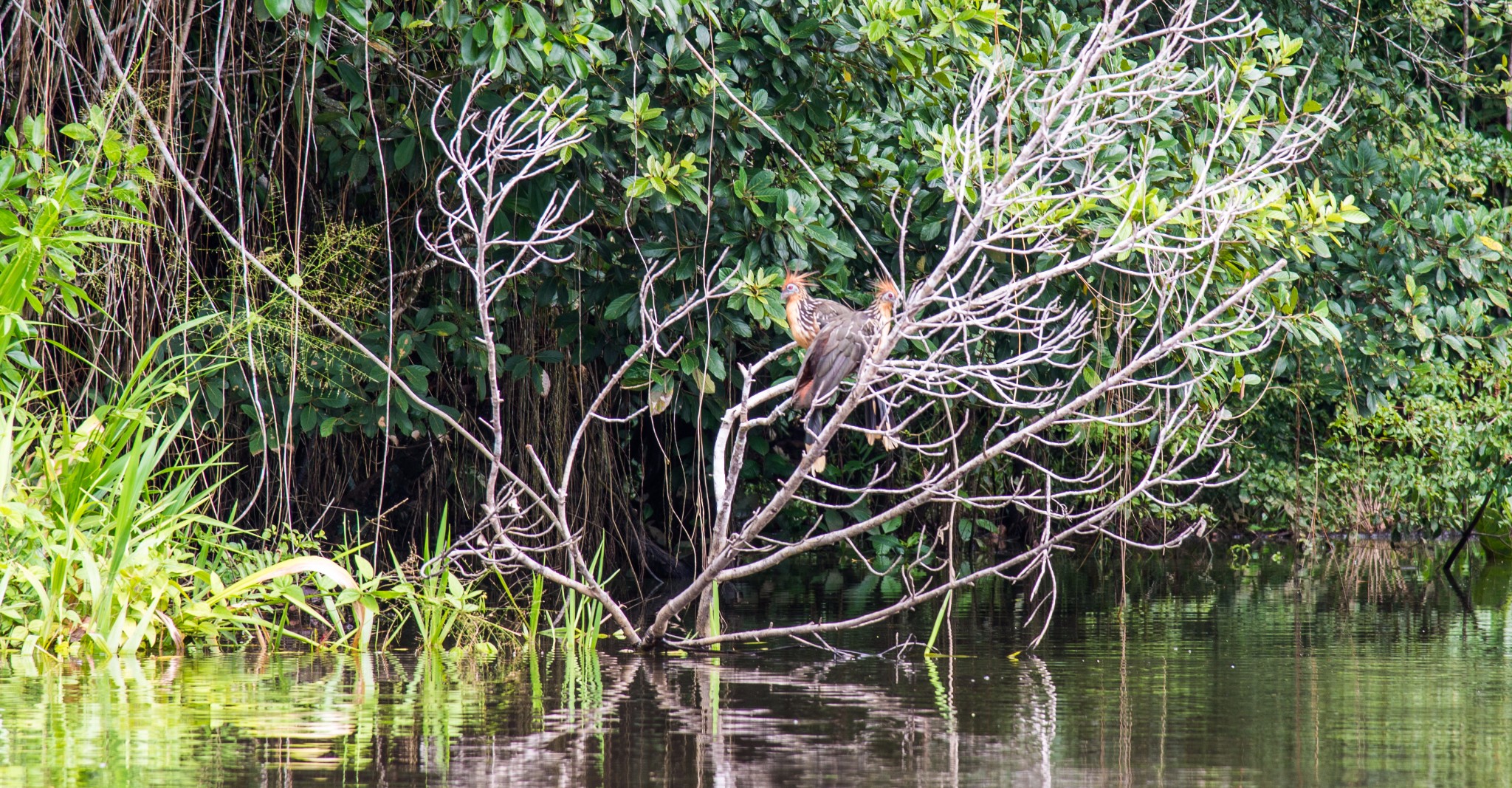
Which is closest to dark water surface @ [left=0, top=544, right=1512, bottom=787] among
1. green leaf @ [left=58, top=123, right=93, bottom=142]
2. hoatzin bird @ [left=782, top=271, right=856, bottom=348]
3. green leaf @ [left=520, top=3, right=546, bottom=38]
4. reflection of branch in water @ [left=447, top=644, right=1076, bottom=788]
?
reflection of branch in water @ [left=447, top=644, right=1076, bottom=788]

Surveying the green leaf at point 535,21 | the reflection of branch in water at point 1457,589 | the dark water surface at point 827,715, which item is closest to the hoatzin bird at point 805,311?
the dark water surface at point 827,715

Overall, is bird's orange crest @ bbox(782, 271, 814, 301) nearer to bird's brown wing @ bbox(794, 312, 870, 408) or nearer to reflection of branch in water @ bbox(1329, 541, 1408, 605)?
bird's brown wing @ bbox(794, 312, 870, 408)

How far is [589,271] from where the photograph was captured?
612cm

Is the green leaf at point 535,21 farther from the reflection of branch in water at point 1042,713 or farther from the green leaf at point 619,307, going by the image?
the reflection of branch in water at point 1042,713

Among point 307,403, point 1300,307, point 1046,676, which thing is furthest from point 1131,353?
point 307,403

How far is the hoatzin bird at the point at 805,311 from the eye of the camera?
5.47 m

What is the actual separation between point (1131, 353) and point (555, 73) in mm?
2580

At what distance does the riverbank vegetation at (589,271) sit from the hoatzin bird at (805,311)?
0.32ft

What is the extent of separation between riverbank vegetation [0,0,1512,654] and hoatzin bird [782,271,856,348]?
0.32ft

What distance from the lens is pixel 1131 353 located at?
6227 millimetres

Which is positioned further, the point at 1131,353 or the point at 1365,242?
the point at 1365,242

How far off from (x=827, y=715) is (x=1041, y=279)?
47.5 inches

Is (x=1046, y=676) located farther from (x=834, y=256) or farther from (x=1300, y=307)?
(x=1300, y=307)

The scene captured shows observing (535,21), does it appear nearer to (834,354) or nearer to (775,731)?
(834,354)
